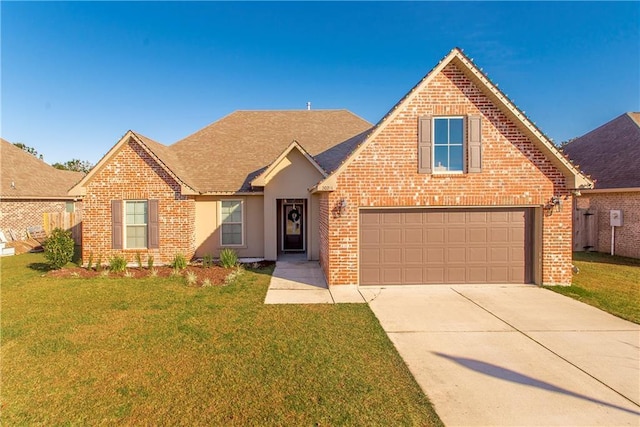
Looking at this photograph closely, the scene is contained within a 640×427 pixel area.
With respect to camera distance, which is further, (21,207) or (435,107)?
(21,207)

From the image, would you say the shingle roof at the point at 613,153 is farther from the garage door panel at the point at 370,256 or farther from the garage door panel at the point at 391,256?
the garage door panel at the point at 370,256

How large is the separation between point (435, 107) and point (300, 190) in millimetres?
6072

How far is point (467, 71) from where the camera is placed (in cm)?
873

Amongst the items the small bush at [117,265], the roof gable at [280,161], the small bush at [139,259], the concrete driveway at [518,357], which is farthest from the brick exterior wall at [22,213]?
the concrete driveway at [518,357]

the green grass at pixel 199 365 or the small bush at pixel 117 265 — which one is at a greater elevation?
the small bush at pixel 117 265

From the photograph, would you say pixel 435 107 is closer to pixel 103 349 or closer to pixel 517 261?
pixel 517 261

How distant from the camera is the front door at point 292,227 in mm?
14766

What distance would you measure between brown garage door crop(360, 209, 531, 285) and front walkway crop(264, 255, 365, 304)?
109 cm

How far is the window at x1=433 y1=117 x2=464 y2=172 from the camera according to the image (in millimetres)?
9039

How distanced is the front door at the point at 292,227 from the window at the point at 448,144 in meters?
7.23

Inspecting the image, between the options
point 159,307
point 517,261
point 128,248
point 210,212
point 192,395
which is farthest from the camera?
point 210,212

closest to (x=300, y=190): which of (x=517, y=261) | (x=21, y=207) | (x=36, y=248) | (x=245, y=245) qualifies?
(x=245, y=245)

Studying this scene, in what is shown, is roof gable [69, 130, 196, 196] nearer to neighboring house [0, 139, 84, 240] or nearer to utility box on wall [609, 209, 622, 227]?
neighboring house [0, 139, 84, 240]

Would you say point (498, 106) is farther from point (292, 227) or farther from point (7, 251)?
point (7, 251)
